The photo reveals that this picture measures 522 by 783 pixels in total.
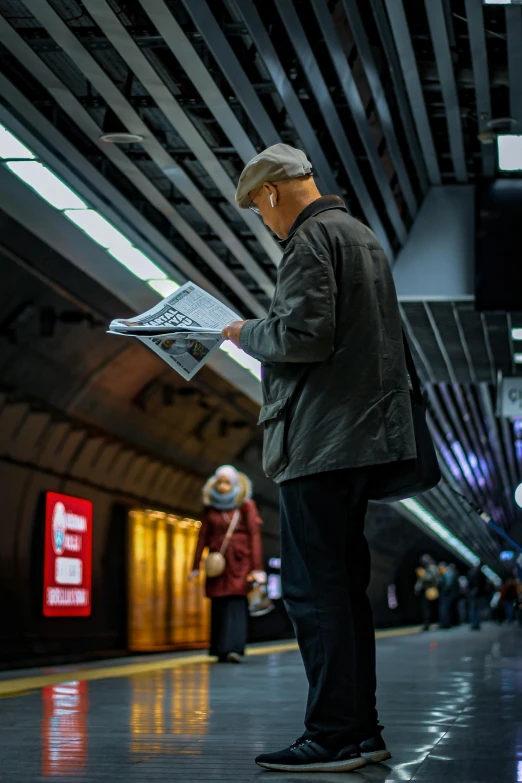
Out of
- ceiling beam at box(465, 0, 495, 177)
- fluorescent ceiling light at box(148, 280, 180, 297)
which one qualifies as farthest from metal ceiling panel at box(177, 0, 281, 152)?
fluorescent ceiling light at box(148, 280, 180, 297)

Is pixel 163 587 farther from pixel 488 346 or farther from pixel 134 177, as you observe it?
pixel 134 177

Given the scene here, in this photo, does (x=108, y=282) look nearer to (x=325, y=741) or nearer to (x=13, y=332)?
(x=13, y=332)

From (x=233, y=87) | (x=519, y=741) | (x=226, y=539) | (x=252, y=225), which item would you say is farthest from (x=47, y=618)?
(x=519, y=741)

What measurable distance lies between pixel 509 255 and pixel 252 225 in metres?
2.43

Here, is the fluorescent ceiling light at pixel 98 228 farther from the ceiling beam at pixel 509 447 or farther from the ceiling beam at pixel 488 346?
the ceiling beam at pixel 509 447

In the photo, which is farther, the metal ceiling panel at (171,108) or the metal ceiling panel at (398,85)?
the metal ceiling panel at (398,85)

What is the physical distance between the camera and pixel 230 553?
12.4 m

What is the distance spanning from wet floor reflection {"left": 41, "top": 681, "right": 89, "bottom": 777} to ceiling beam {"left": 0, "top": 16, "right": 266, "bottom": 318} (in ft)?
11.5

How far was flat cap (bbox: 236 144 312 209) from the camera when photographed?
4270mm

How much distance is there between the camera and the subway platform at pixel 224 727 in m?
3.95

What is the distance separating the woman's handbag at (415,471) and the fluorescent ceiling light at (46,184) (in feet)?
16.6

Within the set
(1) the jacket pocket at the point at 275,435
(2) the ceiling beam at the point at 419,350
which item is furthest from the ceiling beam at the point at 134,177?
(1) the jacket pocket at the point at 275,435

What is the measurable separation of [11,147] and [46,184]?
89 centimetres

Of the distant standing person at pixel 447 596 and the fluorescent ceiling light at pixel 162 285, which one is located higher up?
the fluorescent ceiling light at pixel 162 285
